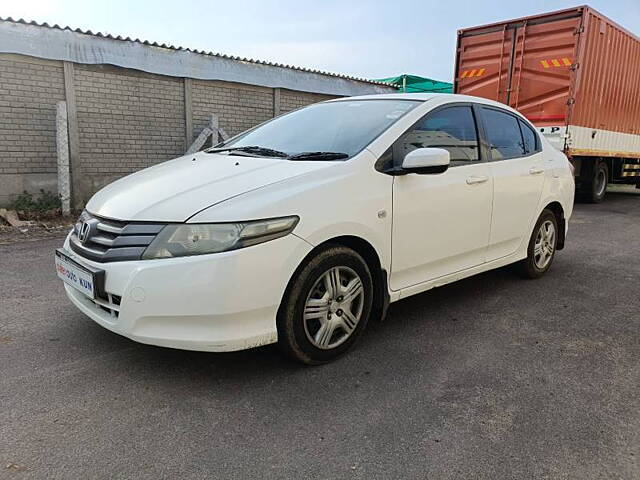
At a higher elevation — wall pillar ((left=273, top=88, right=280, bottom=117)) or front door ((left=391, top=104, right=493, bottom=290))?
wall pillar ((left=273, top=88, right=280, bottom=117))

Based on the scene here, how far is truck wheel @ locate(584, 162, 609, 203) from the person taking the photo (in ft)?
36.1

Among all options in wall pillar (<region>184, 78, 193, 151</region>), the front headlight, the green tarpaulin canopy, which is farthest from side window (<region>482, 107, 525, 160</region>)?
the green tarpaulin canopy

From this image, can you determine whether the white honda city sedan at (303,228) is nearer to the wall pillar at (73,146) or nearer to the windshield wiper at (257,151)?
the windshield wiper at (257,151)

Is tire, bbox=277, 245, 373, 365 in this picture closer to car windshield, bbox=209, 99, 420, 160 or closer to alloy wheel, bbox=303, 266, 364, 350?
alloy wheel, bbox=303, 266, 364, 350

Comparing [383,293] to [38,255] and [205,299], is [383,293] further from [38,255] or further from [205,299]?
[38,255]

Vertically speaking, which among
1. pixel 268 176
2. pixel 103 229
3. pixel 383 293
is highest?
pixel 268 176

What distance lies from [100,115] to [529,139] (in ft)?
21.7

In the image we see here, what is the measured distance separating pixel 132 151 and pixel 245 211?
6.78m

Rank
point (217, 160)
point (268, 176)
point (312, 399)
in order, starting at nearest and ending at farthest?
point (312, 399), point (268, 176), point (217, 160)

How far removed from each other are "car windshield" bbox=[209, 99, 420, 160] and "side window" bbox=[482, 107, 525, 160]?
87 centimetres

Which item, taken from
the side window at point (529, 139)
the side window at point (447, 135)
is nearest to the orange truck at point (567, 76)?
the side window at point (529, 139)

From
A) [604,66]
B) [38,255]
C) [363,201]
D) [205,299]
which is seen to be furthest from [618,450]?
[604,66]

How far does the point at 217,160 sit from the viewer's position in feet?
10.6

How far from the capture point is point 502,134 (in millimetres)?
4074
